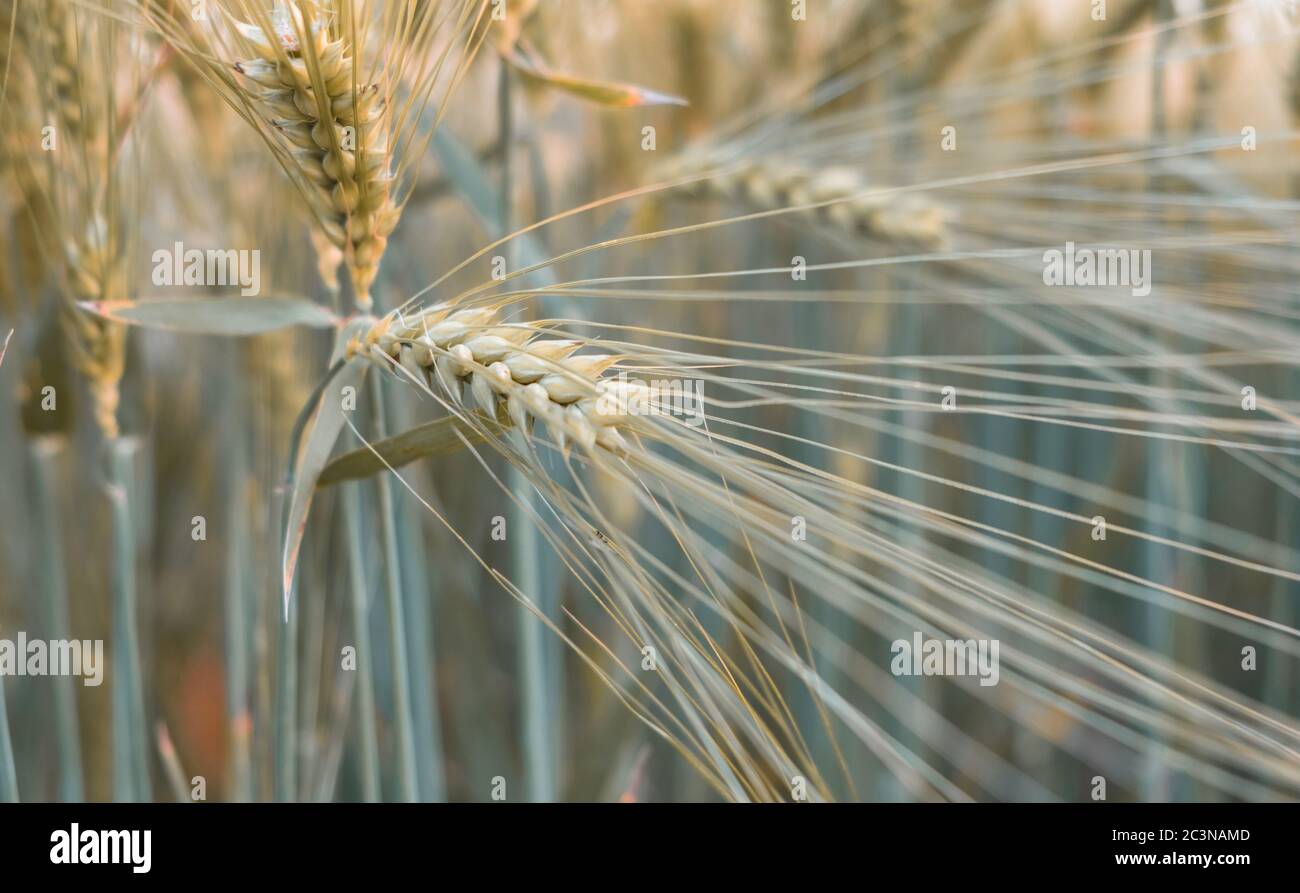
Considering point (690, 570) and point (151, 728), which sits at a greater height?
point (690, 570)

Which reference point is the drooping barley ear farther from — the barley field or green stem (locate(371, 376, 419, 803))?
green stem (locate(371, 376, 419, 803))

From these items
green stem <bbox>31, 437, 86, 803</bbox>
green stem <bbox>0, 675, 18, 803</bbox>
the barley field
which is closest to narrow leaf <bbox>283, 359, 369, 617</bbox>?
the barley field

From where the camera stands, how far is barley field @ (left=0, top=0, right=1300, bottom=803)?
1.28 ft

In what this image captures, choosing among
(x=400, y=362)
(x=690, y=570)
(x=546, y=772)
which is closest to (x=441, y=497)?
(x=690, y=570)

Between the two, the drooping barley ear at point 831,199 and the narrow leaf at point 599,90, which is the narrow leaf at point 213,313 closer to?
the narrow leaf at point 599,90

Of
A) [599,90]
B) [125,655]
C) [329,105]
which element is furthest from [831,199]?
[125,655]

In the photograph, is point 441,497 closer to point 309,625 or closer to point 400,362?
point 309,625

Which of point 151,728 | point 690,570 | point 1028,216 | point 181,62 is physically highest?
point 181,62

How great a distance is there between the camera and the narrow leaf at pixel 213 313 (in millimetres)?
422

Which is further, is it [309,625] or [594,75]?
[594,75]

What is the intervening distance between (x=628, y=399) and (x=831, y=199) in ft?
1.31

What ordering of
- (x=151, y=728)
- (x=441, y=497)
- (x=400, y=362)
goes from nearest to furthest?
(x=400, y=362)
(x=151, y=728)
(x=441, y=497)

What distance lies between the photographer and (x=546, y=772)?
1.91 ft
